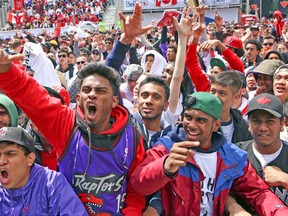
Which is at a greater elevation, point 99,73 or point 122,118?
point 99,73

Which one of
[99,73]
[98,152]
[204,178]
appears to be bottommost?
[204,178]

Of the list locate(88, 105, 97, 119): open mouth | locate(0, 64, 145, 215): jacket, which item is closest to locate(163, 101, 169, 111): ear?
locate(0, 64, 145, 215): jacket

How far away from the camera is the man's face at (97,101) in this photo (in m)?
2.55

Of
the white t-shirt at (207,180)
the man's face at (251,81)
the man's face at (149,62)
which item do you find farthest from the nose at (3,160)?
the man's face at (149,62)

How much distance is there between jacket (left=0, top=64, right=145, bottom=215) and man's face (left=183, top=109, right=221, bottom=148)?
0.34 metres

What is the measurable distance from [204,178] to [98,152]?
0.71 metres

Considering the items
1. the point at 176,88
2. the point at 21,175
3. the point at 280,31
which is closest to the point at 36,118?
the point at 21,175

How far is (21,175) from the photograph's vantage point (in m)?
2.50

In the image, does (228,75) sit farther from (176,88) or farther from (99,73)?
(99,73)

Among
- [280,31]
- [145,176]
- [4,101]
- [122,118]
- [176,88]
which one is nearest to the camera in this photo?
[145,176]

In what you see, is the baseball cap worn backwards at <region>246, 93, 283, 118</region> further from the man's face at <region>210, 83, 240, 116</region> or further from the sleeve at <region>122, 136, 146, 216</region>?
the sleeve at <region>122, 136, 146, 216</region>

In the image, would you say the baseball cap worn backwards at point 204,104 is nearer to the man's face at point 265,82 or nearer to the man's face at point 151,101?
the man's face at point 151,101

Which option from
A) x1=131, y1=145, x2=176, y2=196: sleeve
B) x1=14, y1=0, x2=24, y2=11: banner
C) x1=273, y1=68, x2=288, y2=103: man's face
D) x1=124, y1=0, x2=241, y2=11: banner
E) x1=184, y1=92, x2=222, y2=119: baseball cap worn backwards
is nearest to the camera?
x1=131, y1=145, x2=176, y2=196: sleeve

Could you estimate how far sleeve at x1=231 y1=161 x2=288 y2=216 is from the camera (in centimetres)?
259
